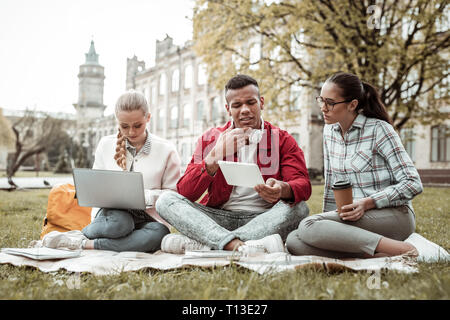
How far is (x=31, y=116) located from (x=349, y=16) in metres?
17.3

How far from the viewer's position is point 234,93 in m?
3.28

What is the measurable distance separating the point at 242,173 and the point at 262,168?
653mm

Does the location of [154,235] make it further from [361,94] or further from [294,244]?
[361,94]

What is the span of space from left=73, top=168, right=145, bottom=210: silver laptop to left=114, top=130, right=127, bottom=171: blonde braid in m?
0.43

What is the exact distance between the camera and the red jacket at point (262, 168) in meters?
3.26

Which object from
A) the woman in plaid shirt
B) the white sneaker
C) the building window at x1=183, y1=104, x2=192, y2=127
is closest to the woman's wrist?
the woman in plaid shirt

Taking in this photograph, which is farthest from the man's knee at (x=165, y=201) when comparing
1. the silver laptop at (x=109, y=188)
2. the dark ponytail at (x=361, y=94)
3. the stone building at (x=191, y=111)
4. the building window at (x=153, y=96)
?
the building window at (x=153, y=96)

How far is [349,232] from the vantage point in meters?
2.70

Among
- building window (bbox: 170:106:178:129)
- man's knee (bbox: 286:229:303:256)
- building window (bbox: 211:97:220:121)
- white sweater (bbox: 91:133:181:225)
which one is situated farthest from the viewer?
building window (bbox: 170:106:178:129)

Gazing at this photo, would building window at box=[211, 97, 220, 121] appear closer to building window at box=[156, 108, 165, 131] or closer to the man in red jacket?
building window at box=[156, 108, 165, 131]

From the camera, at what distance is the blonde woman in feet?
10.8

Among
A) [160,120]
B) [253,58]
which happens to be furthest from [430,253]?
[160,120]

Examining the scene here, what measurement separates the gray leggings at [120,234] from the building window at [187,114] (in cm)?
2968
